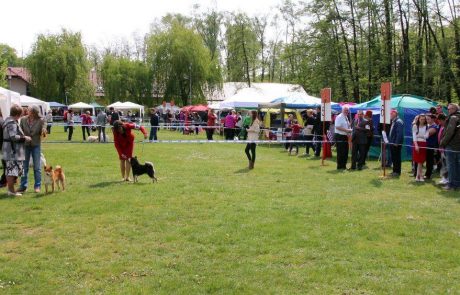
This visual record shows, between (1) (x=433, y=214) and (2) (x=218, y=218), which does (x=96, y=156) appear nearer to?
(2) (x=218, y=218)

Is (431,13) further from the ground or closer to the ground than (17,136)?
further from the ground

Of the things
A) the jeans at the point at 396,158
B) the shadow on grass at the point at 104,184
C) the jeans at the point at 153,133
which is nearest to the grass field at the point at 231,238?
the shadow on grass at the point at 104,184

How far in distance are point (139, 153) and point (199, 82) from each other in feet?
96.7

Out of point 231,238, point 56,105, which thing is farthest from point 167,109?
point 231,238

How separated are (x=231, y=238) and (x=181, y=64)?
4006cm

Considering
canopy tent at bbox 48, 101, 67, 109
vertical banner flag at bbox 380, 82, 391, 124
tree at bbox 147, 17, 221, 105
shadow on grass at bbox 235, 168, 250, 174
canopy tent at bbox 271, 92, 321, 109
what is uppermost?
tree at bbox 147, 17, 221, 105

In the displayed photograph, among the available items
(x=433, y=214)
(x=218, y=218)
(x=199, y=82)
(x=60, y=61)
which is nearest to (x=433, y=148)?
(x=433, y=214)

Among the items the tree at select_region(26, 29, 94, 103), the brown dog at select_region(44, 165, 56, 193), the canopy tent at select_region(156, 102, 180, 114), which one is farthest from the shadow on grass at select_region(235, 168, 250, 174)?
the tree at select_region(26, 29, 94, 103)

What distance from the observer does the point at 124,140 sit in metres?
10.5

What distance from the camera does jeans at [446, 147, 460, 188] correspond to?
10.4 metres

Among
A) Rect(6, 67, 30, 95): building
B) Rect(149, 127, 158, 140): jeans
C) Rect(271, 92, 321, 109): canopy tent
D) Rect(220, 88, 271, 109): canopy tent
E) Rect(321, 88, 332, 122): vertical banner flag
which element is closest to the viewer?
Rect(321, 88, 332, 122): vertical banner flag

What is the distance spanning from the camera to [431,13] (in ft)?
82.2

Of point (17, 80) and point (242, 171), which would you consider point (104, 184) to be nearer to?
point (242, 171)

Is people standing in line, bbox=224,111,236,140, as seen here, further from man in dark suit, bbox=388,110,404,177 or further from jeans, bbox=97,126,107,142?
man in dark suit, bbox=388,110,404,177
